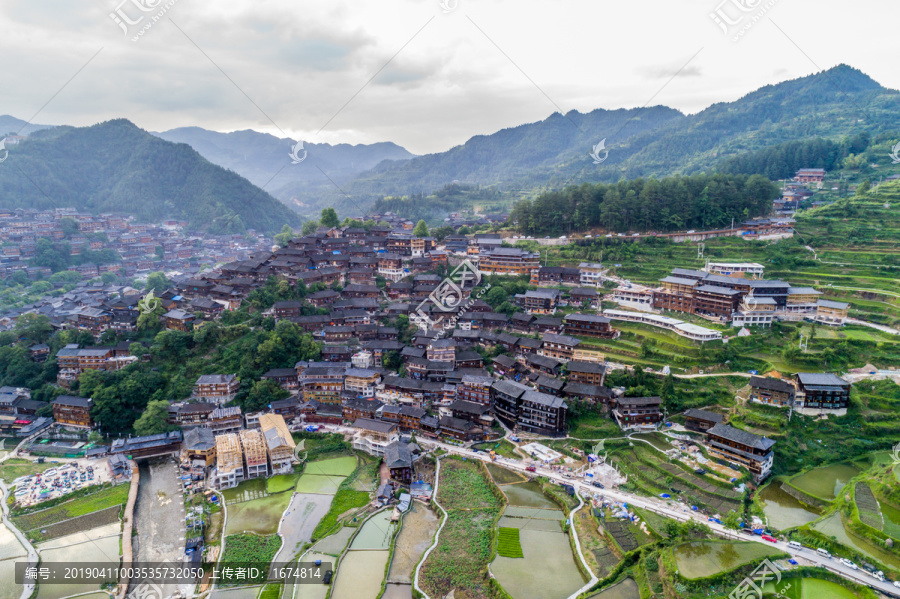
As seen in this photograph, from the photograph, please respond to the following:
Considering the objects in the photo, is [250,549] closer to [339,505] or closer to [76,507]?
[339,505]

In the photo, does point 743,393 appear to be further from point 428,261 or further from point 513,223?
point 513,223

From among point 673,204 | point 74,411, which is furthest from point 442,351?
point 673,204

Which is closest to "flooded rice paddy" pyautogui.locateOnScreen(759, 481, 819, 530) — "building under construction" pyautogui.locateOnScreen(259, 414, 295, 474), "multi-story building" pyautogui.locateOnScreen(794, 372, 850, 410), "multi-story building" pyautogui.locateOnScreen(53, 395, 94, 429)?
"multi-story building" pyautogui.locateOnScreen(794, 372, 850, 410)

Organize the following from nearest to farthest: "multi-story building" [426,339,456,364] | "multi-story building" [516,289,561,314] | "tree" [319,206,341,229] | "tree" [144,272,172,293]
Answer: "multi-story building" [426,339,456,364]
"multi-story building" [516,289,561,314]
"tree" [144,272,172,293]
"tree" [319,206,341,229]

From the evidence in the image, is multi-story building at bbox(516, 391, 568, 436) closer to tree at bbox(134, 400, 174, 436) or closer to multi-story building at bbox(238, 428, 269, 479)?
multi-story building at bbox(238, 428, 269, 479)

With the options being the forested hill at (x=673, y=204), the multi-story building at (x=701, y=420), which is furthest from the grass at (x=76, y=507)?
the forested hill at (x=673, y=204)

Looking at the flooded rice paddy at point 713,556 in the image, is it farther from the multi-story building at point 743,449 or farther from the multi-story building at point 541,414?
the multi-story building at point 541,414
